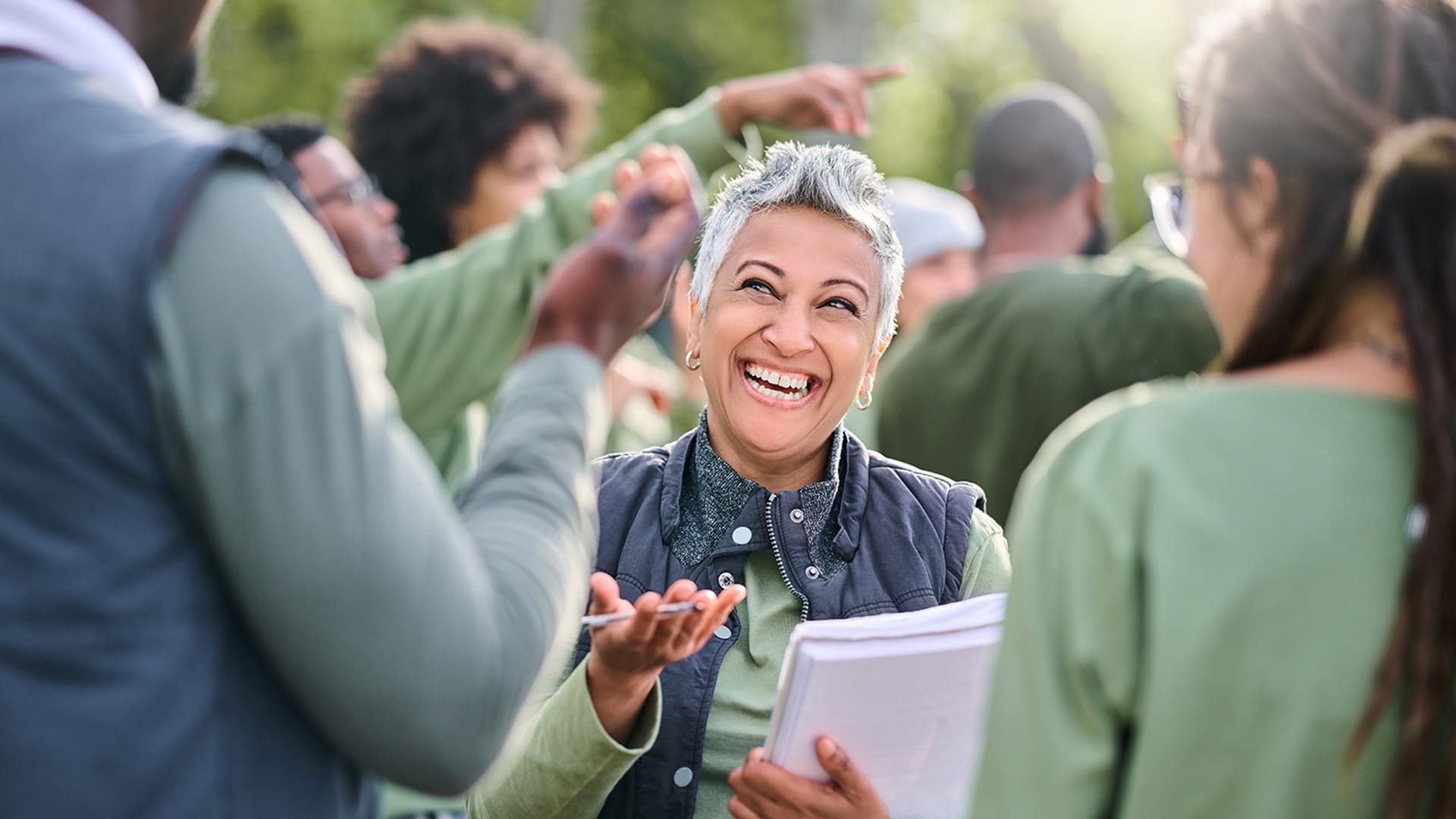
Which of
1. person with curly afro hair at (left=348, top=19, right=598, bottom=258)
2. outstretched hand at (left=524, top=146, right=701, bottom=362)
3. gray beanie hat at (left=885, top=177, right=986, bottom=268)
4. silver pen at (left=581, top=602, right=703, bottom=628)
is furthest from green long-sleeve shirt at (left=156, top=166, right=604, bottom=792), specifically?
gray beanie hat at (left=885, top=177, right=986, bottom=268)

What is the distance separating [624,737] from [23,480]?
119 cm

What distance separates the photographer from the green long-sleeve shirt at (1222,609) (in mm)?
1491

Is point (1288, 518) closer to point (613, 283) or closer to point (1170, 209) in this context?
point (613, 283)

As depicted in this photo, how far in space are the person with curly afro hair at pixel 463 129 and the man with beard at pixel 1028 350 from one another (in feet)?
5.24

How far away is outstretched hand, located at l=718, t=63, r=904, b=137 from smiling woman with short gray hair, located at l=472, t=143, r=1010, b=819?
557 millimetres

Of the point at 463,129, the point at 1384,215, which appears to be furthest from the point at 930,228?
the point at 1384,215

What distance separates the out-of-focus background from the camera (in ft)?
63.7

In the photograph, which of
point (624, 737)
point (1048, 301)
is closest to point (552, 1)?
point (1048, 301)

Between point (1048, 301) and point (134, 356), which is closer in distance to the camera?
point (134, 356)

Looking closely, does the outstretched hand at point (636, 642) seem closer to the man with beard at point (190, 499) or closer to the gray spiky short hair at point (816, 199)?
the man with beard at point (190, 499)

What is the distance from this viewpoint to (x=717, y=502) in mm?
2682

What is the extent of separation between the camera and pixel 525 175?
5094 mm

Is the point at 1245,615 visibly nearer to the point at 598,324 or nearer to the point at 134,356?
the point at 598,324

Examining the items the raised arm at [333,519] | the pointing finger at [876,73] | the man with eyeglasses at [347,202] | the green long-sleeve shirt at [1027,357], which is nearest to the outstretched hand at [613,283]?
the raised arm at [333,519]
